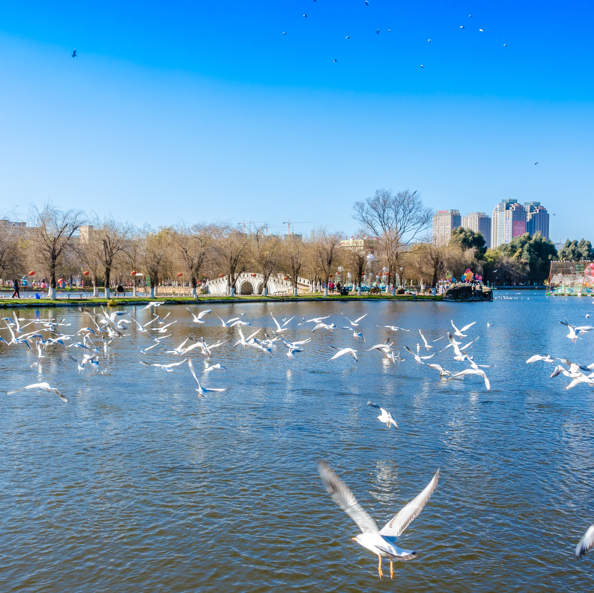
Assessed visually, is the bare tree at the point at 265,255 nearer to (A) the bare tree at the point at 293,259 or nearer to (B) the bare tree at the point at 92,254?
(A) the bare tree at the point at 293,259

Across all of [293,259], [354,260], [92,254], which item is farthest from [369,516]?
[354,260]

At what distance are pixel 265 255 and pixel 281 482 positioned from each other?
77642 mm

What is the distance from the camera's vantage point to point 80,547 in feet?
31.0

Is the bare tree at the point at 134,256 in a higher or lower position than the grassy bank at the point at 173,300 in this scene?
higher

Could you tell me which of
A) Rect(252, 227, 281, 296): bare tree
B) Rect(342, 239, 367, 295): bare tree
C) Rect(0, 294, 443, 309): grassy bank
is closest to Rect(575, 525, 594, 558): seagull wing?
Rect(0, 294, 443, 309): grassy bank

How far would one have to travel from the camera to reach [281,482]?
39.2 ft

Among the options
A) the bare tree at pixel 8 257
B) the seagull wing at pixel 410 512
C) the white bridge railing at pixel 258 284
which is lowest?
the seagull wing at pixel 410 512

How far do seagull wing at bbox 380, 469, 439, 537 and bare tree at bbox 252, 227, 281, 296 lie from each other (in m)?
77.9

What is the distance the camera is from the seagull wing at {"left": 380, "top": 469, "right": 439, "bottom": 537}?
668 centimetres

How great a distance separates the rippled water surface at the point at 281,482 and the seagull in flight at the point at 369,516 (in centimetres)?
189

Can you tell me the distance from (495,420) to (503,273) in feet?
539

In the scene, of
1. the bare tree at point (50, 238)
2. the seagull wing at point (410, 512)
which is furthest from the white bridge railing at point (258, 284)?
the seagull wing at point (410, 512)

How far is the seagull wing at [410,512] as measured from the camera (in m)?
6.68

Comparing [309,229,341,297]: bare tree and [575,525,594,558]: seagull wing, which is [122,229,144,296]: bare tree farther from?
[575,525,594,558]: seagull wing
